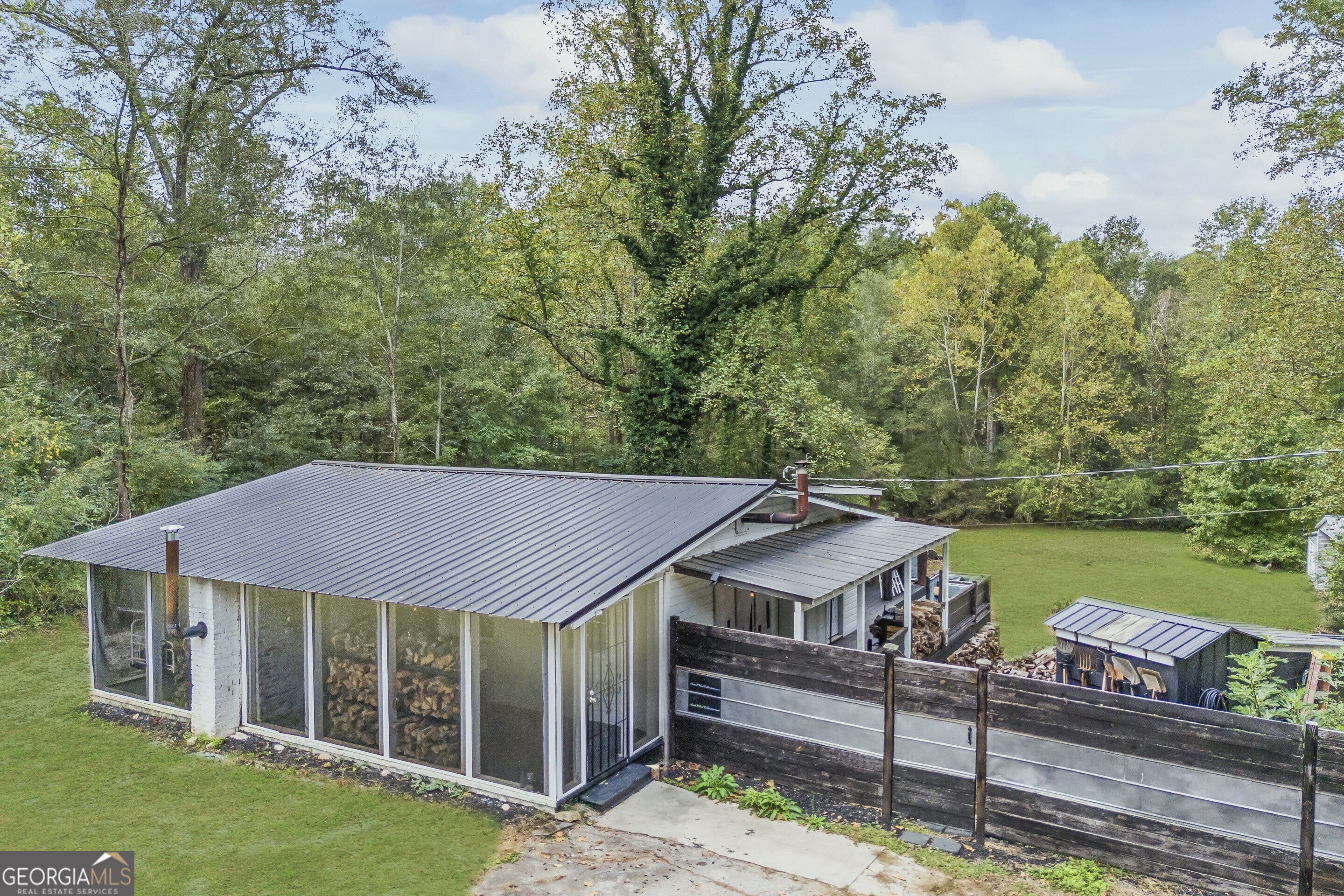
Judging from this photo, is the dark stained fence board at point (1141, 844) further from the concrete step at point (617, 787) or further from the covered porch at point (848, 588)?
the concrete step at point (617, 787)

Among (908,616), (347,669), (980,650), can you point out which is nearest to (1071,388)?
(980,650)

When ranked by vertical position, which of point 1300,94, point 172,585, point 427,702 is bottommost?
point 427,702

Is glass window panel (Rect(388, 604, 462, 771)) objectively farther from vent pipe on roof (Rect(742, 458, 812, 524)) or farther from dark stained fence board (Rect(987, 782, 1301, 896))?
dark stained fence board (Rect(987, 782, 1301, 896))

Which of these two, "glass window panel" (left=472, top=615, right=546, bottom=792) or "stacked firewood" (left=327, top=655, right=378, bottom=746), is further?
"stacked firewood" (left=327, top=655, right=378, bottom=746)

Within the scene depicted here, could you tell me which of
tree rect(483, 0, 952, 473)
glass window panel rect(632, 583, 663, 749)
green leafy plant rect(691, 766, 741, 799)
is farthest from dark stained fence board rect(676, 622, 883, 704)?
tree rect(483, 0, 952, 473)

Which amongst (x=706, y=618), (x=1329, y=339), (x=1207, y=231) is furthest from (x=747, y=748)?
(x=1207, y=231)

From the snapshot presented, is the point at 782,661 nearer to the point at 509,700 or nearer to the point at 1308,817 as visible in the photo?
the point at 509,700

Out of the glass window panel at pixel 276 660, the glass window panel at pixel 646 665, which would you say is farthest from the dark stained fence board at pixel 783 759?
the glass window panel at pixel 276 660

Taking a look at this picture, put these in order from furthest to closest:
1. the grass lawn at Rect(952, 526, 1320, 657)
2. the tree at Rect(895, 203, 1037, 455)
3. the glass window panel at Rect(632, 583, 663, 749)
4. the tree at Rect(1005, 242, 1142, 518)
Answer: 1. the tree at Rect(895, 203, 1037, 455)
2. the tree at Rect(1005, 242, 1142, 518)
3. the grass lawn at Rect(952, 526, 1320, 657)
4. the glass window panel at Rect(632, 583, 663, 749)
